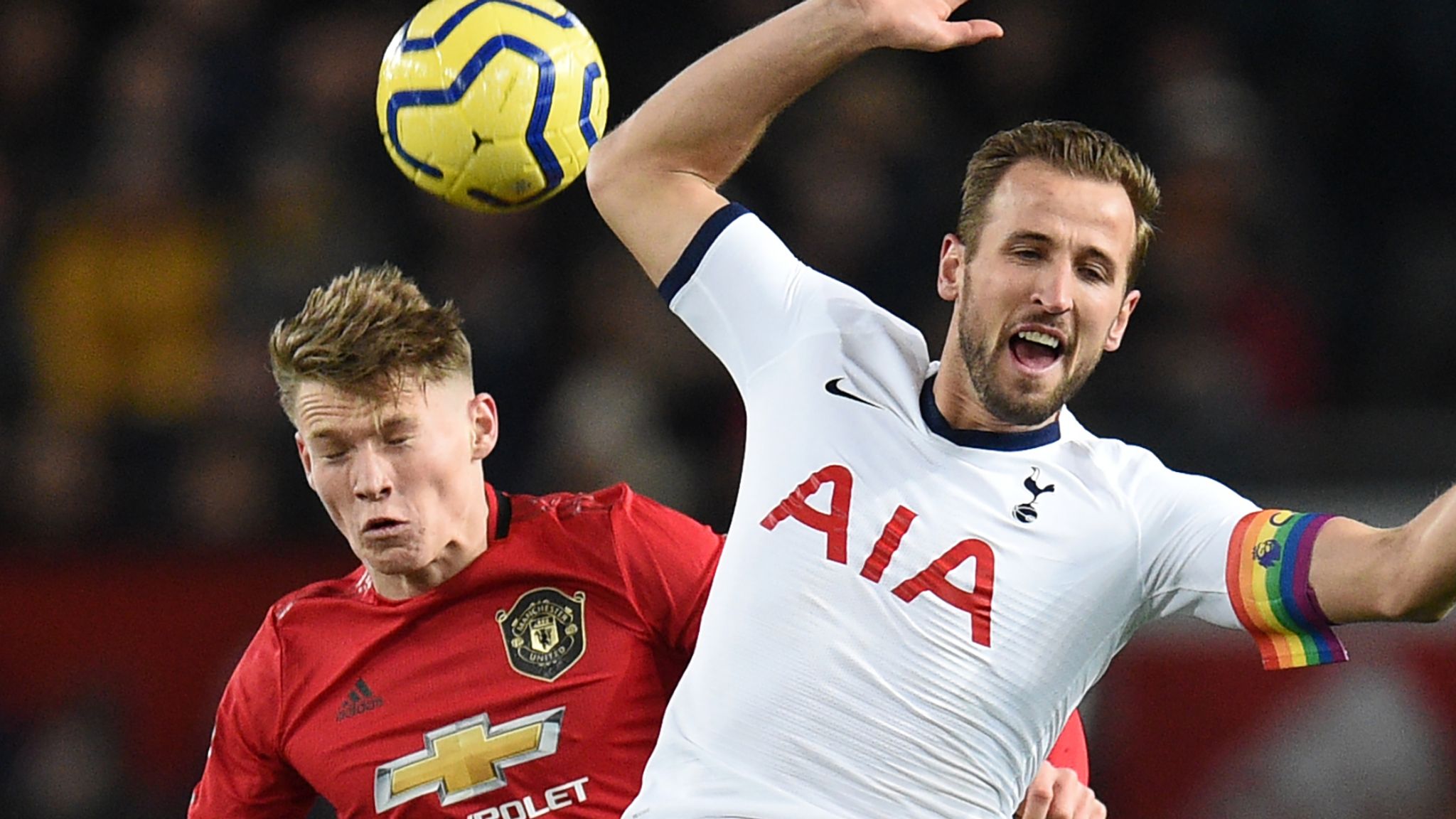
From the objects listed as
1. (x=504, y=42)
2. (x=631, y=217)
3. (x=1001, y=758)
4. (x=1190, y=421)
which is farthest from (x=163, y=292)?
(x=1001, y=758)

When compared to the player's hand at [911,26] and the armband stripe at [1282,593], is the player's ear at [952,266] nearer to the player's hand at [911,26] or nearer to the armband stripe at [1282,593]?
the player's hand at [911,26]

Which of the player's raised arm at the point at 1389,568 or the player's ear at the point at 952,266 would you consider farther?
the player's ear at the point at 952,266

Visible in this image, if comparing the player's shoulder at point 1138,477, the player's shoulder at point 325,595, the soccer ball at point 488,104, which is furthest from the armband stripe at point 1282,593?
the player's shoulder at point 325,595

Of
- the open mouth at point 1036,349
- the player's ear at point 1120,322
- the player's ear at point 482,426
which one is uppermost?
the player's ear at point 1120,322

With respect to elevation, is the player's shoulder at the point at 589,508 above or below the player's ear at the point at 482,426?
below

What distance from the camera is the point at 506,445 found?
788 centimetres

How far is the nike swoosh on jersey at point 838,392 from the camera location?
3.76 m

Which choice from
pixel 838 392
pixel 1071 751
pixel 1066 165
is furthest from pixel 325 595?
pixel 1066 165

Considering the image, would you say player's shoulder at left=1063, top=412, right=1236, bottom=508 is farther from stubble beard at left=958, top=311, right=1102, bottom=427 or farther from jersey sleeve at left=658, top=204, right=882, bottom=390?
jersey sleeve at left=658, top=204, right=882, bottom=390

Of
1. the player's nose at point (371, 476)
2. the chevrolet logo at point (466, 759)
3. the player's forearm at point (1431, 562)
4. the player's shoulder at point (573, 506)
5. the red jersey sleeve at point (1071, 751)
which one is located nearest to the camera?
the player's forearm at point (1431, 562)

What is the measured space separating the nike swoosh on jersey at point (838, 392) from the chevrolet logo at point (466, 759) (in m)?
1.04

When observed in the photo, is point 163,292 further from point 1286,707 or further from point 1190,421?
point 1286,707

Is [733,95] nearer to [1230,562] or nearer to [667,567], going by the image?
[667,567]

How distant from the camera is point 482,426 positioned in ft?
14.8
